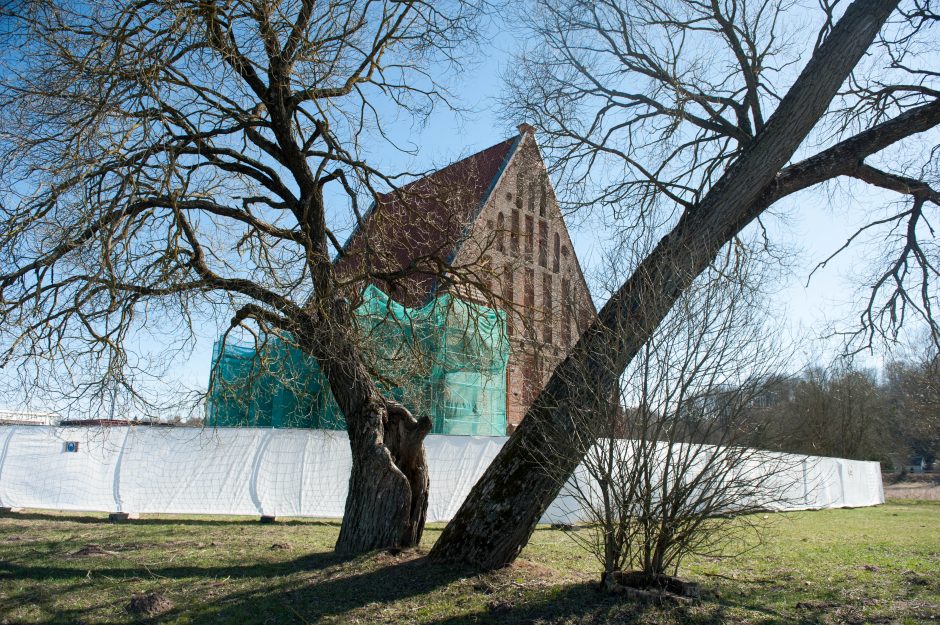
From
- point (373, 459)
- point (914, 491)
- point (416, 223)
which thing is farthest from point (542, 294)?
point (914, 491)

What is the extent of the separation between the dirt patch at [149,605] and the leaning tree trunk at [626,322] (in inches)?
102

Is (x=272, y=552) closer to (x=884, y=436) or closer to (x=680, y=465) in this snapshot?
(x=680, y=465)

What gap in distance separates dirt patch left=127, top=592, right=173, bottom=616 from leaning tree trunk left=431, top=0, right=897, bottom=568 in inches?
102

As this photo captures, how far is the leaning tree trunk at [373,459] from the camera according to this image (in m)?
7.55

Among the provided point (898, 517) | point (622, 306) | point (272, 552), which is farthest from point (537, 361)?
point (898, 517)

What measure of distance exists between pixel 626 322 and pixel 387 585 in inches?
131

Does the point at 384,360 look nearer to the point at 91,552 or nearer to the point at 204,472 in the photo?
the point at 91,552

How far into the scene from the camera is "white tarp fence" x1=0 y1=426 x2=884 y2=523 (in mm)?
13102

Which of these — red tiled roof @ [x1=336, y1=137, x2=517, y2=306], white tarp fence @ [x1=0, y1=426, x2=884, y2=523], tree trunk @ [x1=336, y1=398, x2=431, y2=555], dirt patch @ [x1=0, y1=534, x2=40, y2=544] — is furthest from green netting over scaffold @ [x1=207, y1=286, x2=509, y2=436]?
dirt patch @ [x1=0, y1=534, x2=40, y2=544]

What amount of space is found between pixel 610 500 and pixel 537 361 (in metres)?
3.20

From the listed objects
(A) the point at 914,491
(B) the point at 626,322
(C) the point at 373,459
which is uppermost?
(B) the point at 626,322

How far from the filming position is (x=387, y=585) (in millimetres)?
6328

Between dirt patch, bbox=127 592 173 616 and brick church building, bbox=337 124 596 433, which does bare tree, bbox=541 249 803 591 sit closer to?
brick church building, bbox=337 124 596 433

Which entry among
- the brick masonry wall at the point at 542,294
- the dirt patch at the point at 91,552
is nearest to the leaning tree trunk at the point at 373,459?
the brick masonry wall at the point at 542,294
